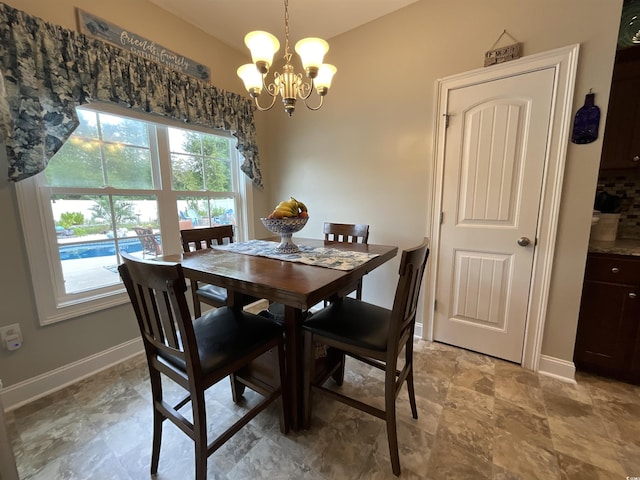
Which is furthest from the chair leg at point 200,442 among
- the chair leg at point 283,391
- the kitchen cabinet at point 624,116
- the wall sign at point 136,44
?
the kitchen cabinet at point 624,116

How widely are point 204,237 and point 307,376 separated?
122cm

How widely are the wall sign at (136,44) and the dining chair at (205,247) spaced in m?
1.37

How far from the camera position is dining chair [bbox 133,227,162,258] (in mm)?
2166

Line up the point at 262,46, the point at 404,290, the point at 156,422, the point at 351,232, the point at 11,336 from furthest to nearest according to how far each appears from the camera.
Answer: the point at 351,232 → the point at 11,336 → the point at 262,46 → the point at 156,422 → the point at 404,290

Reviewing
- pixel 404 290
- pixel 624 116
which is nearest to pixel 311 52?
pixel 404 290

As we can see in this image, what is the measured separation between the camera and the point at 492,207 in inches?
75.7

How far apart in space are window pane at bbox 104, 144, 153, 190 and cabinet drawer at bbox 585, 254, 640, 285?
10.7ft

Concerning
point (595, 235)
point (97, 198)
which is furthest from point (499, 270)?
point (97, 198)

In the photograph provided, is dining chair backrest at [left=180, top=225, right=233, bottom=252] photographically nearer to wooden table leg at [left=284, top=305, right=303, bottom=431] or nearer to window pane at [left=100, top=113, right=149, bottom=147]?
window pane at [left=100, top=113, right=149, bottom=147]

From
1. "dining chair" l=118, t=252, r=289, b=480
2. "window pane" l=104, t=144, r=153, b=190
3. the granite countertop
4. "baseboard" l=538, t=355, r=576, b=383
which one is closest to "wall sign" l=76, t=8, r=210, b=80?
"window pane" l=104, t=144, r=153, b=190

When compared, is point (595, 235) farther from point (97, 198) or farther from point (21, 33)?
point (21, 33)

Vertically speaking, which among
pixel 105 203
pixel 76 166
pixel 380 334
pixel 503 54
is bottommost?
pixel 380 334

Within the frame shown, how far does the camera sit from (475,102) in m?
1.89

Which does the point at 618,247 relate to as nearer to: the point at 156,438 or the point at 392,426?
the point at 392,426
